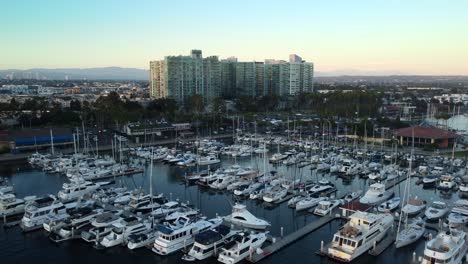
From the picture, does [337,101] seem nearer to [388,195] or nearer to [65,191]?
[388,195]

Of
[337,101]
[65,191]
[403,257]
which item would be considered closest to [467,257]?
[403,257]

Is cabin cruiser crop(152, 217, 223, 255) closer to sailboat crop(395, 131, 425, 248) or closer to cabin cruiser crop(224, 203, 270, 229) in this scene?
cabin cruiser crop(224, 203, 270, 229)

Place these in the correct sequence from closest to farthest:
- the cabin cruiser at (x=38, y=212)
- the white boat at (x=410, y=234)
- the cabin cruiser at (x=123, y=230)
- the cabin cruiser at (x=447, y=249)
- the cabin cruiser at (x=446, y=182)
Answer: the cabin cruiser at (x=447, y=249) → the white boat at (x=410, y=234) → the cabin cruiser at (x=123, y=230) → the cabin cruiser at (x=38, y=212) → the cabin cruiser at (x=446, y=182)

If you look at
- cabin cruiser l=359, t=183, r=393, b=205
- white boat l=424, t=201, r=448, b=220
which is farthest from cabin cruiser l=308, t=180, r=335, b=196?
white boat l=424, t=201, r=448, b=220

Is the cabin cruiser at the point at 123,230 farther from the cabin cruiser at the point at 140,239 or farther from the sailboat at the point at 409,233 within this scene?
the sailboat at the point at 409,233

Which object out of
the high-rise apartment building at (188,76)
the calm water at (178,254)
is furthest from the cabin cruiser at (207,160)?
the high-rise apartment building at (188,76)

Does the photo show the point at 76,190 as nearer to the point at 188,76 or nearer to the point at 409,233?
the point at 409,233
